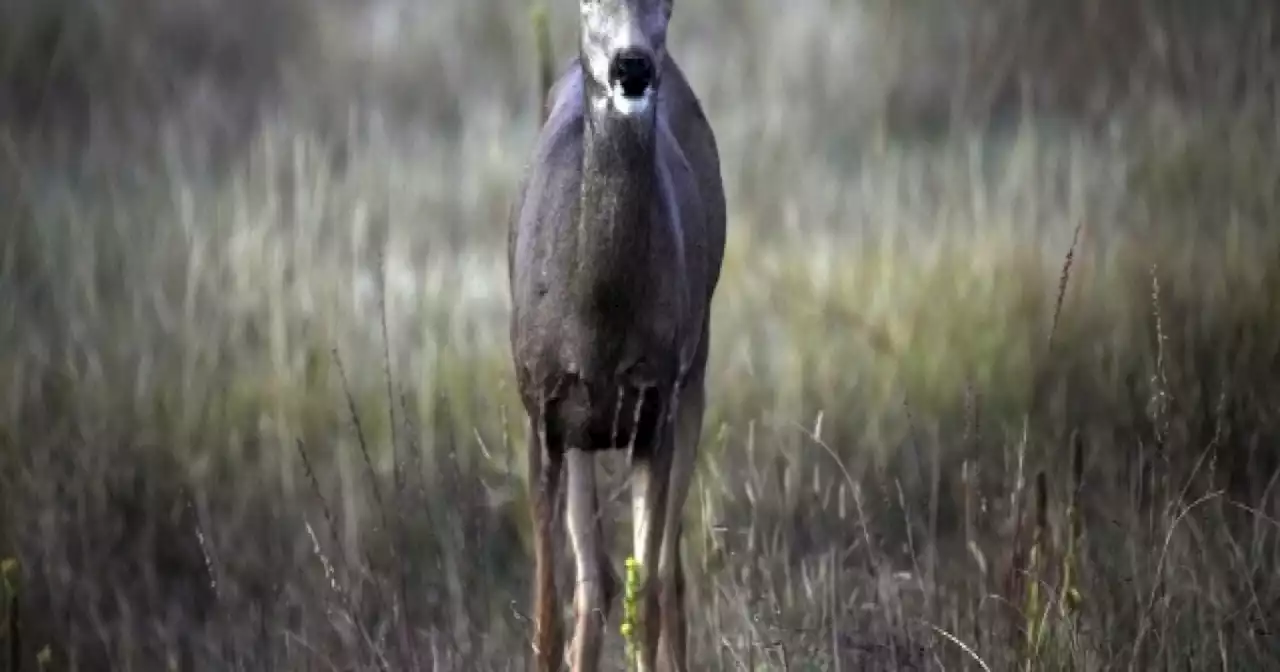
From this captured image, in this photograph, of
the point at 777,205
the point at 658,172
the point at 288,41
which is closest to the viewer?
the point at 658,172

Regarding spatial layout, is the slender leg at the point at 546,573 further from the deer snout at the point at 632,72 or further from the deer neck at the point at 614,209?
the deer snout at the point at 632,72

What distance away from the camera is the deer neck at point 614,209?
10.6 feet

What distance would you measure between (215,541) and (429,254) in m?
1.00

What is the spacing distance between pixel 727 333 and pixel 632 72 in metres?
1.79

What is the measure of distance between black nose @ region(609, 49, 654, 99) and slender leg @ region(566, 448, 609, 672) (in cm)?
103

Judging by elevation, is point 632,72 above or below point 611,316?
above

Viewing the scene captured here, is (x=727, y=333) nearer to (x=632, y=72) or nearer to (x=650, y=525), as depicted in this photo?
(x=650, y=525)

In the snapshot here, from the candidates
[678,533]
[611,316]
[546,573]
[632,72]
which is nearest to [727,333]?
[678,533]

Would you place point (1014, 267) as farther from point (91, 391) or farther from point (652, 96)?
point (91, 391)

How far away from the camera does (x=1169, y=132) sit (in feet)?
15.6

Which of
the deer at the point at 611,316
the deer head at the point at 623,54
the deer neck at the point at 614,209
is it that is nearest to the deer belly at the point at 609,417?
the deer at the point at 611,316

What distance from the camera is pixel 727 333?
4734mm

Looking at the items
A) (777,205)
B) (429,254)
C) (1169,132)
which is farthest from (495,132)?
(1169,132)

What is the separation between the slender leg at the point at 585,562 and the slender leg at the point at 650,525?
4.0 inches
